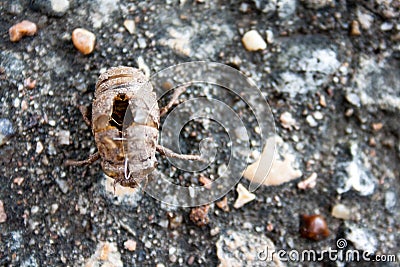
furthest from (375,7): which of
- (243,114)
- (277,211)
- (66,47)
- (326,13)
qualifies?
(66,47)

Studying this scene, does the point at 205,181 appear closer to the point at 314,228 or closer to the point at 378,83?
the point at 314,228

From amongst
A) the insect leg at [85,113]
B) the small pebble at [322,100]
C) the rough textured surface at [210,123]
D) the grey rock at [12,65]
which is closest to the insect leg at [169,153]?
the rough textured surface at [210,123]

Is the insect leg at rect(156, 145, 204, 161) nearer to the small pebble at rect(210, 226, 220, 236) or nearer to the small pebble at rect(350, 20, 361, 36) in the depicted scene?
the small pebble at rect(210, 226, 220, 236)

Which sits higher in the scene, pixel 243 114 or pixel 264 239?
pixel 243 114

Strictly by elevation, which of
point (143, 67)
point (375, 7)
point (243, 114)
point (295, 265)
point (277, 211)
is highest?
point (375, 7)

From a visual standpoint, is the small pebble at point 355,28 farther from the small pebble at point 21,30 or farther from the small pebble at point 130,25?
the small pebble at point 21,30

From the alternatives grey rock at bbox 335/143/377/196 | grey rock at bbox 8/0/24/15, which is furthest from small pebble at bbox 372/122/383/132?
grey rock at bbox 8/0/24/15

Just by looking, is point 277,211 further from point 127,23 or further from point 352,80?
point 127,23
